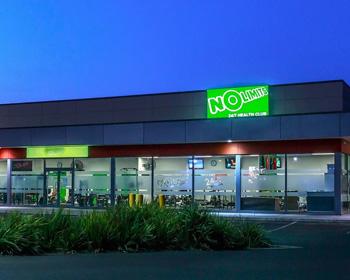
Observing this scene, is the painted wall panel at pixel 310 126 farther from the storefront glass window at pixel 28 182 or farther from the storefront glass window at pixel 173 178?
the storefront glass window at pixel 28 182

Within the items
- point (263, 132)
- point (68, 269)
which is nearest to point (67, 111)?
point (263, 132)

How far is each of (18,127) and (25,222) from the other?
24.5 m

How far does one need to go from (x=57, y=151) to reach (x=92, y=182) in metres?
2.85

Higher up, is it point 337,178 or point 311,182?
point 337,178

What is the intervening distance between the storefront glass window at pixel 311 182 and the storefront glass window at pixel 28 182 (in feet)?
50.4

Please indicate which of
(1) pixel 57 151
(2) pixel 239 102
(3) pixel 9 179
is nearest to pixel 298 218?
(2) pixel 239 102

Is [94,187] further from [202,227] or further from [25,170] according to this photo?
[202,227]

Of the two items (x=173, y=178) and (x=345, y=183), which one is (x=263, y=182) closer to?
(x=345, y=183)

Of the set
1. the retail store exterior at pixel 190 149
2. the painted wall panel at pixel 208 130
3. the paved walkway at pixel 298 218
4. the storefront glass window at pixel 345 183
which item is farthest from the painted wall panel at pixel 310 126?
the paved walkway at pixel 298 218

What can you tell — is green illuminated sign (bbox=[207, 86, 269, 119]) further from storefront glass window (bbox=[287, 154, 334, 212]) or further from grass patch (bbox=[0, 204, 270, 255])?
grass patch (bbox=[0, 204, 270, 255])

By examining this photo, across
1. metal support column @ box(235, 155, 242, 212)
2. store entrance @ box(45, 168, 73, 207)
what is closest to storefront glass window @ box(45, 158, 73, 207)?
store entrance @ box(45, 168, 73, 207)

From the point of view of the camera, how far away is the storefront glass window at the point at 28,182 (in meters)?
36.4

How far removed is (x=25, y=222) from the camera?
1281 cm

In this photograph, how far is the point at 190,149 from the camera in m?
32.2
